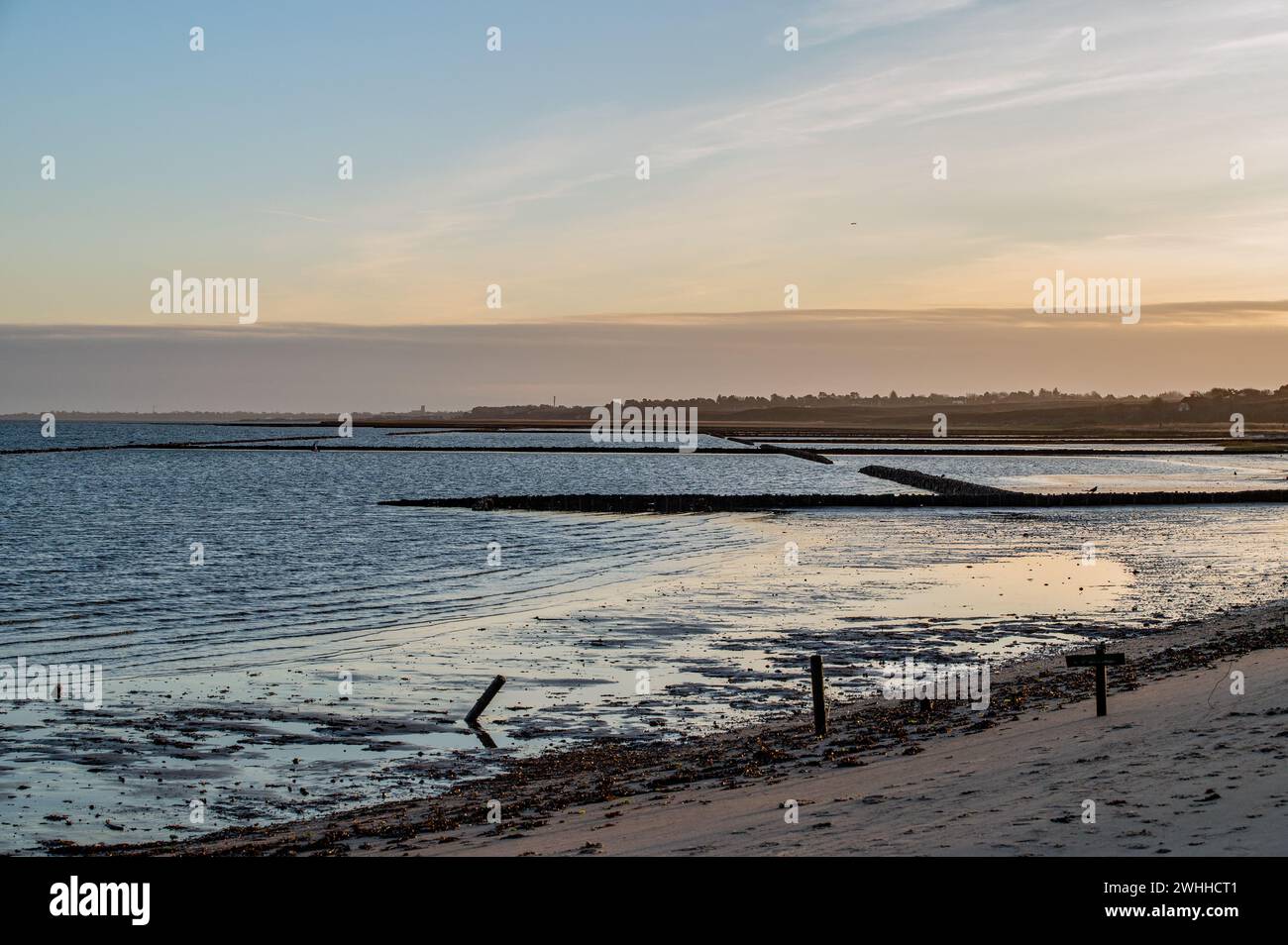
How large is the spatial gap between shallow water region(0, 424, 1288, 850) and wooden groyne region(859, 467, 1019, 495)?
9.67m

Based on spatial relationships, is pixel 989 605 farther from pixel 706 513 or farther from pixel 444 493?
pixel 444 493

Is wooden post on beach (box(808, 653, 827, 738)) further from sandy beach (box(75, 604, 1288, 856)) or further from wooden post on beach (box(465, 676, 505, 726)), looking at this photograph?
wooden post on beach (box(465, 676, 505, 726))

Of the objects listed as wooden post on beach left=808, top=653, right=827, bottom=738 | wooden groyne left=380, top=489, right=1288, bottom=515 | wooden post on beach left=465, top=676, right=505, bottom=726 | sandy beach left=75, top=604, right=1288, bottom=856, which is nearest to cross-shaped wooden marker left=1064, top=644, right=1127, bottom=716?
sandy beach left=75, top=604, right=1288, bottom=856

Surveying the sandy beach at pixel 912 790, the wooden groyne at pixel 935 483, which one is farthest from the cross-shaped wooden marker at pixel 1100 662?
the wooden groyne at pixel 935 483

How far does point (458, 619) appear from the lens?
31.7 metres

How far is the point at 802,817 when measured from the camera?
12.4 metres

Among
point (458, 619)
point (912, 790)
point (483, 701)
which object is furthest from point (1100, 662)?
point (458, 619)

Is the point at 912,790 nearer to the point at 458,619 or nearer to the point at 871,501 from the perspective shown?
the point at 458,619

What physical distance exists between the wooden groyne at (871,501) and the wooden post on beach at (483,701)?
51.0m

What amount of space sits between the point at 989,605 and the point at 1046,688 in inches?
503

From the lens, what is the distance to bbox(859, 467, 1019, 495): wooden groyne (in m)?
78.0

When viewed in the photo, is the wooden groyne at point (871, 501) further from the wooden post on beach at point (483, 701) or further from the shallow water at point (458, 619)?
the wooden post on beach at point (483, 701)

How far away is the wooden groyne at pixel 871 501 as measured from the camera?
7219cm

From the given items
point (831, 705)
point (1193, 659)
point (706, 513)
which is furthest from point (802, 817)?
point (706, 513)
